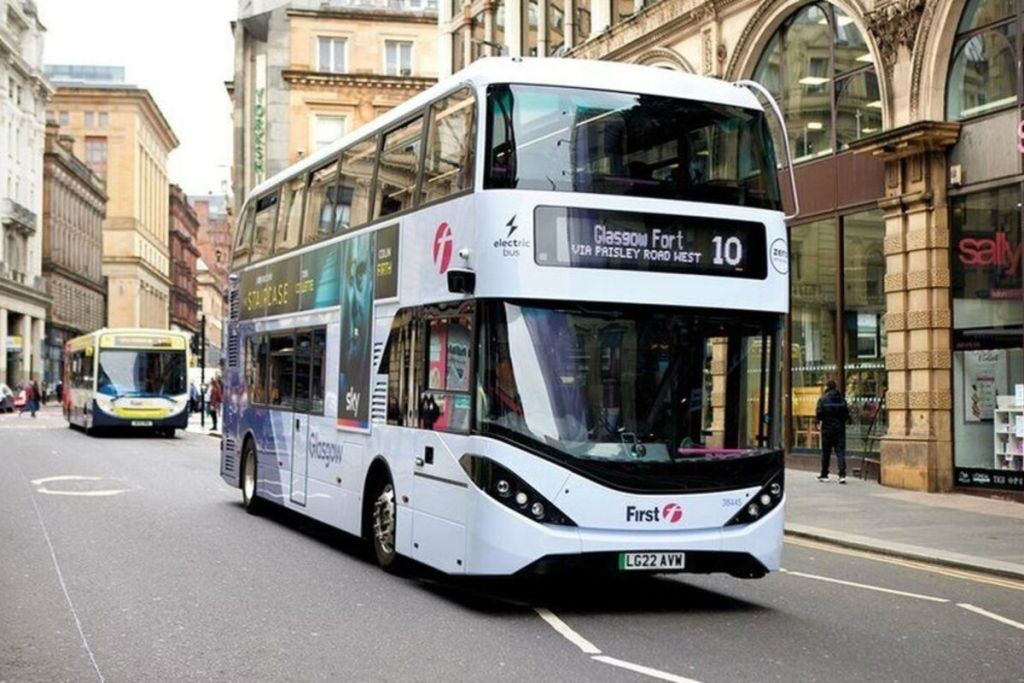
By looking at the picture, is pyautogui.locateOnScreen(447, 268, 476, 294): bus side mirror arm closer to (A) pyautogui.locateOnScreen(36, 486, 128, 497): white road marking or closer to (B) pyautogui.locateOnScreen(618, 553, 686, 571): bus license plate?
(B) pyautogui.locateOnScreen(618, 553, 686, 571): bus license plate

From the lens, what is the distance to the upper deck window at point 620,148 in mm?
9641

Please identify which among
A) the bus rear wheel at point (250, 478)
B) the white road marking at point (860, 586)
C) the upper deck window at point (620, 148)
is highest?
the upper deck window at point (620, 148)

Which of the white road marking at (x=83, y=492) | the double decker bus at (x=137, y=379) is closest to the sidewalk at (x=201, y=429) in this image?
the double decker bus at (x=137, y=379)

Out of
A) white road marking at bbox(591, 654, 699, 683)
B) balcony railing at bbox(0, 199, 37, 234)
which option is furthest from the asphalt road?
balcony railing at bbox(0, 199, 37, 234)

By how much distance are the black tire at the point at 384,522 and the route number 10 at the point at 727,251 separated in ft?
11.4

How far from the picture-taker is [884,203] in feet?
69.9

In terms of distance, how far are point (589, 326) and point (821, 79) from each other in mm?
15684

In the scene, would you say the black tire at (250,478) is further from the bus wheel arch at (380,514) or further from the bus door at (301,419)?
the bus wheel arch at (380,514)

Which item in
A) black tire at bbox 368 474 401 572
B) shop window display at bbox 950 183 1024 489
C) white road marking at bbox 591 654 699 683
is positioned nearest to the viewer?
white road marking at bbox 591 654 699 683

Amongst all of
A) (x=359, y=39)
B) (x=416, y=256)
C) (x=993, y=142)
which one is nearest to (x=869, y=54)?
(x=993, y=142)

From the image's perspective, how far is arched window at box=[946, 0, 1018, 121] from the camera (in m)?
19.3

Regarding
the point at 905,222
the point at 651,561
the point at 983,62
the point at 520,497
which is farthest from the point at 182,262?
the point at 651,561

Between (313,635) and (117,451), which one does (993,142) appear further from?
(117,451)

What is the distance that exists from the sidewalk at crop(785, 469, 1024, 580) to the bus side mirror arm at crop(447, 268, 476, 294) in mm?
6171
